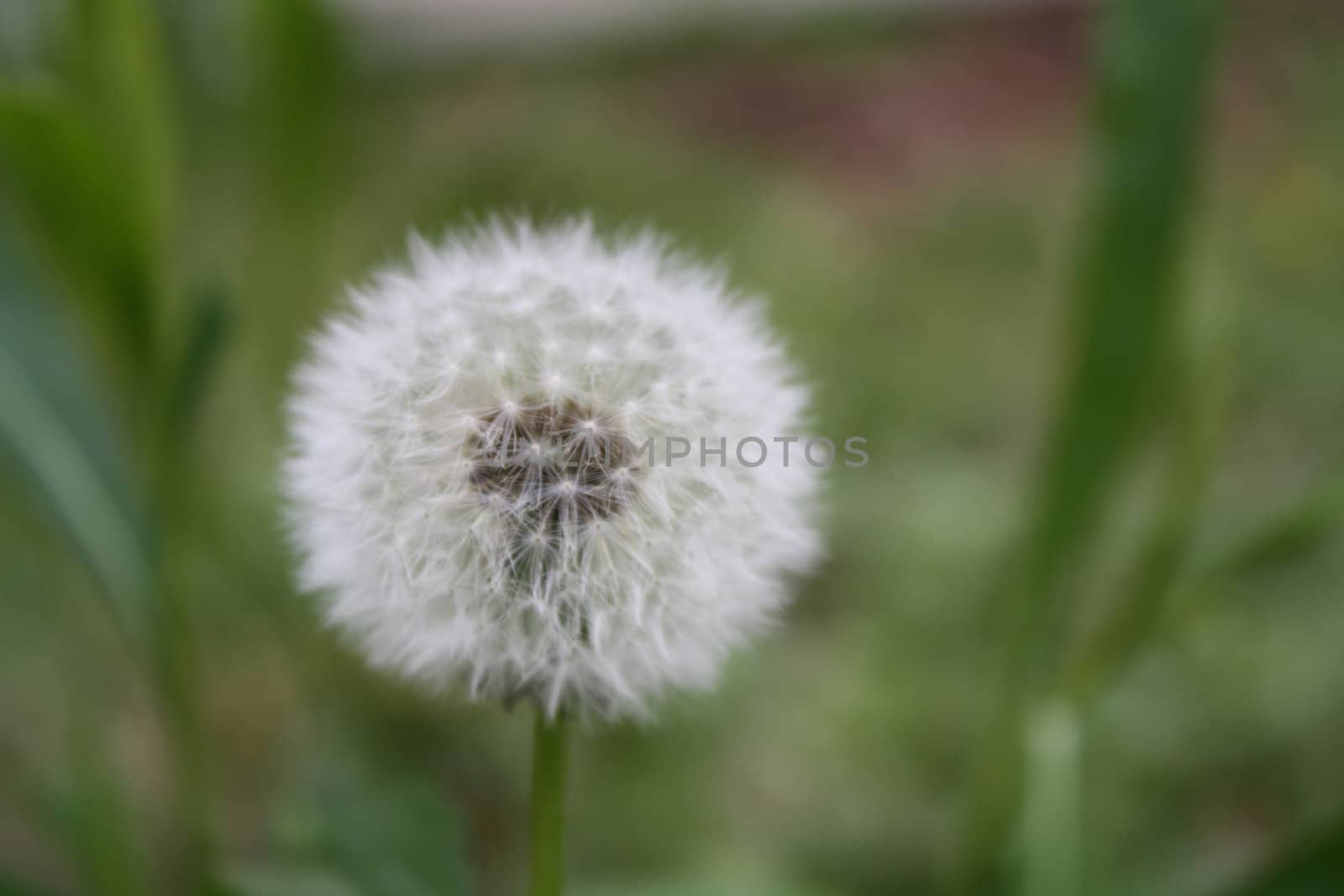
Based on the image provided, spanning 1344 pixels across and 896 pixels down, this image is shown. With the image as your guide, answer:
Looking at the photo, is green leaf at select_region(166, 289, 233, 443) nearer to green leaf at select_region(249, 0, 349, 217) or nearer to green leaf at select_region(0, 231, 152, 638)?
green leaf at select_region(0, 231, 152, 638)

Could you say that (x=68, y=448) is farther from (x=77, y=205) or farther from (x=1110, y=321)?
(x=1110, y=321)

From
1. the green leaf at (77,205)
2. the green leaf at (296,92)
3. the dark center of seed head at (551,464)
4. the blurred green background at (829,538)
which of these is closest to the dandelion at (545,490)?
the dark center of seed head at (551,464)

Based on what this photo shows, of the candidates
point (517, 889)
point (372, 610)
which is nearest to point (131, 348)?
point (372, 610)

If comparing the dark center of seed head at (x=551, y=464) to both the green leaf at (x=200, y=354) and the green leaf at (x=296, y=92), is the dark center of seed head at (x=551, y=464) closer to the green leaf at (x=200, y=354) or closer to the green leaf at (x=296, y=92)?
the green leaf at (x=200, y=354)

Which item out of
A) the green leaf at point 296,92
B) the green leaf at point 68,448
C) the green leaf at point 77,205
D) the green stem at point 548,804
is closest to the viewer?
the green stem at point 548,804

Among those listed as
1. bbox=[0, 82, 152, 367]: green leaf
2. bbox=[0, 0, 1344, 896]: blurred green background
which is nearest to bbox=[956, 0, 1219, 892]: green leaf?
bbox=[0, 0, 1344, 896]: blurred green background

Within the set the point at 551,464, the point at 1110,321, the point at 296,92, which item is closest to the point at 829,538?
the point at 1110,321
